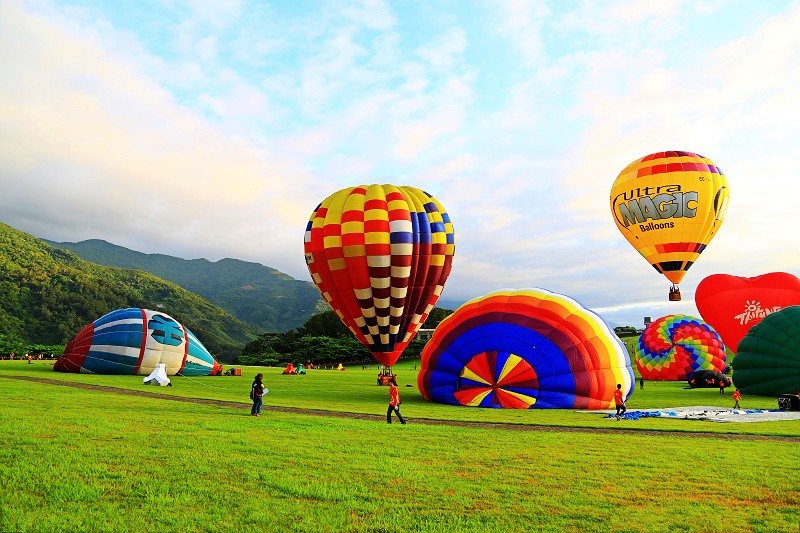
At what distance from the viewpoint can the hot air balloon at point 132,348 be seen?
3419 cm

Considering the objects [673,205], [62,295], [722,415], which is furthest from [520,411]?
[62,295]

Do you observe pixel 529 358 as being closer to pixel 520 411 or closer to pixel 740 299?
pixel 520 411

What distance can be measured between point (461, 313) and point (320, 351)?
55.0 m

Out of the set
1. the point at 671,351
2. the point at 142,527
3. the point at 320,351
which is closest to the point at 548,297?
the point at 142,527

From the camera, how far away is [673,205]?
116 feet

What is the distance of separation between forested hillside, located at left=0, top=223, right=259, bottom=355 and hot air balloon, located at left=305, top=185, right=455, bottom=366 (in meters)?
72.6

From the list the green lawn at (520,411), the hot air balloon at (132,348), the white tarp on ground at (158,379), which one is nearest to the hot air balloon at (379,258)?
the green lawn at (520,411)

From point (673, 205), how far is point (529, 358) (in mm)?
21202

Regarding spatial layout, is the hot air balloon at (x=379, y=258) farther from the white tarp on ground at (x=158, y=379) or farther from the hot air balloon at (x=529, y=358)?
the white tarp on ground at (x=158, y=379)

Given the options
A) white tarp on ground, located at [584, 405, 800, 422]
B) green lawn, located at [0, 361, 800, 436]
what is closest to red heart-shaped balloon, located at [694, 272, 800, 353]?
green lawn, located at [0, 361, 800, 436]

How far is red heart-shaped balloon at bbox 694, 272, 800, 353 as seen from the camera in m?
39.2

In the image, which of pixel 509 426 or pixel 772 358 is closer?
pixel 509 426

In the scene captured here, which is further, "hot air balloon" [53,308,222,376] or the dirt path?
"hot air balloon" [53,308,222,376]

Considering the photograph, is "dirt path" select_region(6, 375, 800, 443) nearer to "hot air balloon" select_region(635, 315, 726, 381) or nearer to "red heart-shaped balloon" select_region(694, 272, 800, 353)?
"hot air balloon" select_region(635, 315, 726, 381)
